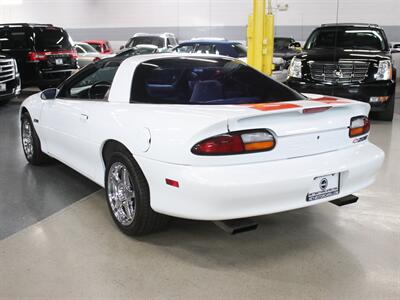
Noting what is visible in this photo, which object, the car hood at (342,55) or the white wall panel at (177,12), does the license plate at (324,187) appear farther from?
the white wall panel at (177,12)

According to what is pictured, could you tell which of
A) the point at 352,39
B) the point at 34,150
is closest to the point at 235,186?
the point at 34,150

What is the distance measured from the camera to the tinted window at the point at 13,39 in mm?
11398

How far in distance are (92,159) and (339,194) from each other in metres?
1.93

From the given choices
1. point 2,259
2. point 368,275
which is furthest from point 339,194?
point 2,259

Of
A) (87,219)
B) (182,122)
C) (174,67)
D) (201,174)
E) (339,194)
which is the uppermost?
(174,67)

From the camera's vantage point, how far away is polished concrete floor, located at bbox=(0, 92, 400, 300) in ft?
8.57

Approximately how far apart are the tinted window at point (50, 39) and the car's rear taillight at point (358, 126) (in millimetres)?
9920

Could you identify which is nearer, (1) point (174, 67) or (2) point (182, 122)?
(2) point (182, 122)

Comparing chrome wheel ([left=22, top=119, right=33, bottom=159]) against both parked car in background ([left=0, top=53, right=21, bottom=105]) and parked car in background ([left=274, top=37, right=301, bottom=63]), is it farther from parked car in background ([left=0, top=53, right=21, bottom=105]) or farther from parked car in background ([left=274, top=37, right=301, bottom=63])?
parked car in background ([left=274, top=37, right=301, bottom=63])

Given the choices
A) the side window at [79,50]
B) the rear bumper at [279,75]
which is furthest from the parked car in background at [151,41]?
the rear bumper at [279,75]

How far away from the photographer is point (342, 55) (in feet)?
26.0

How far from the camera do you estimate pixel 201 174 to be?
8.69 ft

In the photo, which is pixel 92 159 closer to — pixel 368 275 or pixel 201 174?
pixel 201 174

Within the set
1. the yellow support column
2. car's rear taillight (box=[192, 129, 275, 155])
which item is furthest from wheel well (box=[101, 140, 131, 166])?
the yellow support column
